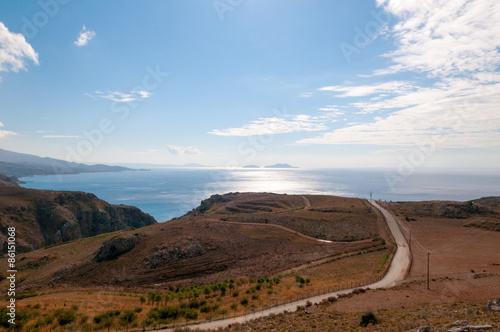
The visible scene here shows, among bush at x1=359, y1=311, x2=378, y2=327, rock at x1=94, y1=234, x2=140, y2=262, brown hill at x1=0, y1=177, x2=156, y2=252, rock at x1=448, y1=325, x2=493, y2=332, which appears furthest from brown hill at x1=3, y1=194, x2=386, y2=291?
rock at x1=448, y1=325, x2=493, y2=332

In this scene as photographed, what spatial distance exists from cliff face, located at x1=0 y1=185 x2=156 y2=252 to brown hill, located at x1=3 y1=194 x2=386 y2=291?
1869cm

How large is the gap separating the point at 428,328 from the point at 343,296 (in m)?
11.2

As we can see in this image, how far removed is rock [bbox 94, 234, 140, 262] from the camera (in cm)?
3850

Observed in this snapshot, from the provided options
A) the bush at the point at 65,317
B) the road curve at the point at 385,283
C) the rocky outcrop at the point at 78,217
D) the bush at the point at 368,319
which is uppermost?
the bush at the point at 368,319

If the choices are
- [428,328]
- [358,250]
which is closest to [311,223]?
[358,250]

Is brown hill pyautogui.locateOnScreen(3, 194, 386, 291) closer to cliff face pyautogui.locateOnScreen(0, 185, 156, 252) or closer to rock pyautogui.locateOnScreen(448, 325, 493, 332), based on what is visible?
cliff face pyautogui.locateOnScreen(0, 185, 156, 252)

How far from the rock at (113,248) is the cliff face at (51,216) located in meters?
29.5

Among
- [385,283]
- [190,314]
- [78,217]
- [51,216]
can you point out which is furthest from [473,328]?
[78,217]

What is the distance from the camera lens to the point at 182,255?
3944cm

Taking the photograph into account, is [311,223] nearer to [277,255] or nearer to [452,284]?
[277,255]

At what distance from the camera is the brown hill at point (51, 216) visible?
59.3m

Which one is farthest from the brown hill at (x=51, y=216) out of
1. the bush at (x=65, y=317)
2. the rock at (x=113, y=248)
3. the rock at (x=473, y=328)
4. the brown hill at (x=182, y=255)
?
the rock at (x=473, y=328)

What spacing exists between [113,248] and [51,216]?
44.2m

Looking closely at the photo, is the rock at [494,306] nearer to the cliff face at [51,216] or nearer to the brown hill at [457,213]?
the brown hill at [457,213]
